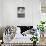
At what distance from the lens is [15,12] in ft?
16.2

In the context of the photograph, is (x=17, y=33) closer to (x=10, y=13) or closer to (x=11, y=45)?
(x=11, y=45)

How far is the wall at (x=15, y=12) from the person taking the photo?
4891mm

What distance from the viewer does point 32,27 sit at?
4852 mm

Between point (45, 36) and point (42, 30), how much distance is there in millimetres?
257

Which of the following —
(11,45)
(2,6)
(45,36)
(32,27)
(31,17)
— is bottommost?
(11,45)

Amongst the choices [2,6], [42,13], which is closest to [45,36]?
[42,13]

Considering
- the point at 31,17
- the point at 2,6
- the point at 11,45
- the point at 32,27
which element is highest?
the point at 2,6

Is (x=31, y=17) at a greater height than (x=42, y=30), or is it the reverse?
(x=31, y=17)

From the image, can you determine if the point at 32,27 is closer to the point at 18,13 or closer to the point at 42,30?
the point at 42,30

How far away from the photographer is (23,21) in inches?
193

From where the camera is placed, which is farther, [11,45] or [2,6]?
[2,6]

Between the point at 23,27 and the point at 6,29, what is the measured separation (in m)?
0.67

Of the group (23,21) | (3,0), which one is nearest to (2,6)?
(3,0)

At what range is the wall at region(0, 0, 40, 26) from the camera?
4891 mm
